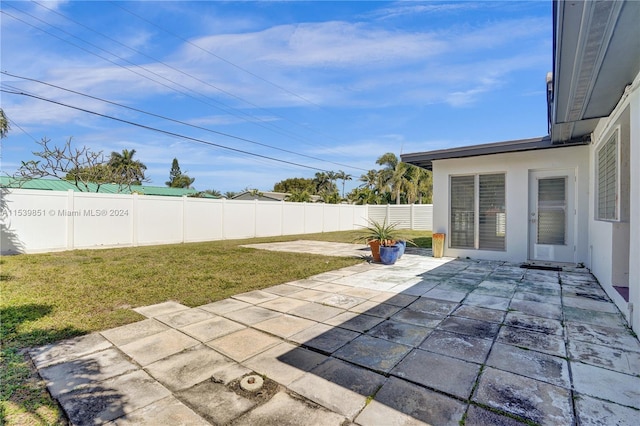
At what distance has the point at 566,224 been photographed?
6.62m

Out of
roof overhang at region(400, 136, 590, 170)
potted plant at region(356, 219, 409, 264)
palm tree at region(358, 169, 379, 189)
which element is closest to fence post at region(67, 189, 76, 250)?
potted plant at region(356, 219, 409, 264)

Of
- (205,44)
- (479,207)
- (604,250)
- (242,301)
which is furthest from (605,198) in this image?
(205,44)

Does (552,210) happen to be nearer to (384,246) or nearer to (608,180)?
(608,180)

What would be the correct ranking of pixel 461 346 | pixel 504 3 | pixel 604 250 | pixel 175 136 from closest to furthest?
pixel 461 346, pixel 604 250, pixel 504 3, pixel 175 136

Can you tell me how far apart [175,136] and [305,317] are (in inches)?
526

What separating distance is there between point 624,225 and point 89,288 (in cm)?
768

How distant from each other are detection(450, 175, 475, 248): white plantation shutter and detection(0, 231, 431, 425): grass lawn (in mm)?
2841

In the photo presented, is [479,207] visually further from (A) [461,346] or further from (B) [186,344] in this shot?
(B) [186,344]

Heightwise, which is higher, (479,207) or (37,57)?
(37,57)

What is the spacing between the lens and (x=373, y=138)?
24484 mm

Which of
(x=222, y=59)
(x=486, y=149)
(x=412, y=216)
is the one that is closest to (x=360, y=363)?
(x=486, y=149)

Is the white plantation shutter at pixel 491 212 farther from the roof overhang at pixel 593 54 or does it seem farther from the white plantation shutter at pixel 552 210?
the roof overhang at pixel 593 54

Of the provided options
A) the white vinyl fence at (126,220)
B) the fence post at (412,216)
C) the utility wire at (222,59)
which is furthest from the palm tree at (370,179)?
the white vinyl fence at (126,220)

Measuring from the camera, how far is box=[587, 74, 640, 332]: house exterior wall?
2.92 meters
